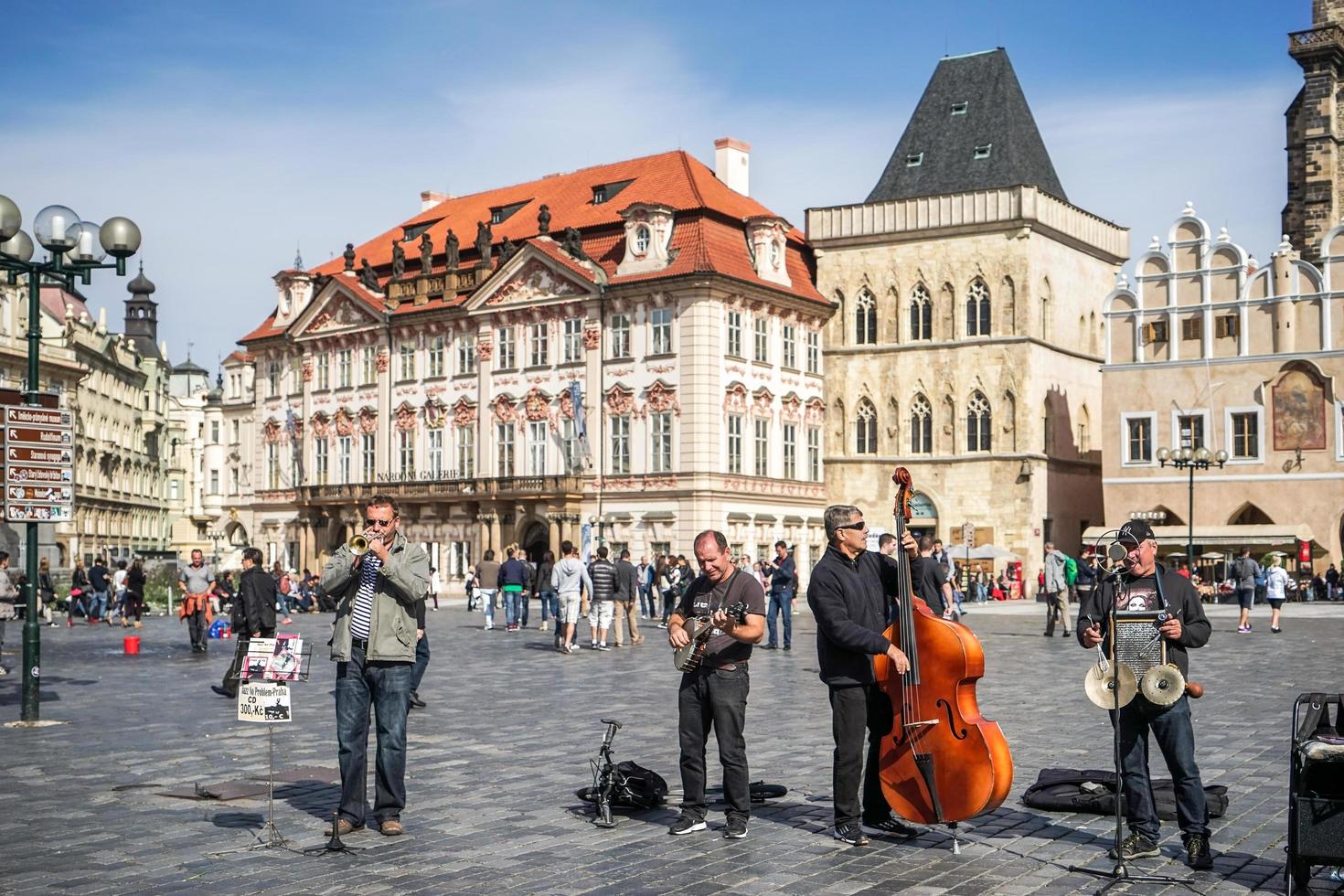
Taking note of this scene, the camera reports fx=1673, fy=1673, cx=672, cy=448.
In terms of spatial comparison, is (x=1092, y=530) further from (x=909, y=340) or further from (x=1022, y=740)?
(x=1022, y=740)

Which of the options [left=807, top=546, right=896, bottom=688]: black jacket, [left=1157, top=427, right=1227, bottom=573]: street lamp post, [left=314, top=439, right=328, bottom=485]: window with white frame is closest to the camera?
[left=807, top=546, right=896, bottom=688]: black jacket

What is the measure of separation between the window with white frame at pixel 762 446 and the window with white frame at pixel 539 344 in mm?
7898

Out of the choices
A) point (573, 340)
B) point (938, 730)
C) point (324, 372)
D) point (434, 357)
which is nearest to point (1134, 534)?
point (938, 730)

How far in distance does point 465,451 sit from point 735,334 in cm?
1205

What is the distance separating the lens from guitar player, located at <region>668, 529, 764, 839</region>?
9.64m

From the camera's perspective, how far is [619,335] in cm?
5647

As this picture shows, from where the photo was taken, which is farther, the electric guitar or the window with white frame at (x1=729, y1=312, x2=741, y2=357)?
the window with white frame at (x1=729, y1=312, x2=741, y2=357)

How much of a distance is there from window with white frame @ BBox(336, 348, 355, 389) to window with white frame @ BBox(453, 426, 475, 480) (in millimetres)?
7085

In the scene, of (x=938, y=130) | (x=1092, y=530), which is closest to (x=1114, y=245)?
(x=938, y=130)

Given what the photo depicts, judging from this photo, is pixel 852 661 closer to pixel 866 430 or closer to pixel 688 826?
pixel 688 826

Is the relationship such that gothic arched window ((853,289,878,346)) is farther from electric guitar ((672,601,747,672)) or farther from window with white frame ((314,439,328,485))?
electric guitar ((672,601,747,672))

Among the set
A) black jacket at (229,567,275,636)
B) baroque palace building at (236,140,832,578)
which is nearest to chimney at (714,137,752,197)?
baroque palace building at (236,140,832,578)

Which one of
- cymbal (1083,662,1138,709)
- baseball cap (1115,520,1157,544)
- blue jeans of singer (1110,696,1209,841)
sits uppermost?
baseball cap (1115,520,1157,544)

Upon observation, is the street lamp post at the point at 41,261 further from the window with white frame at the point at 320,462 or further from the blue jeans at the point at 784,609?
the window with white frame at the point at 320,462
